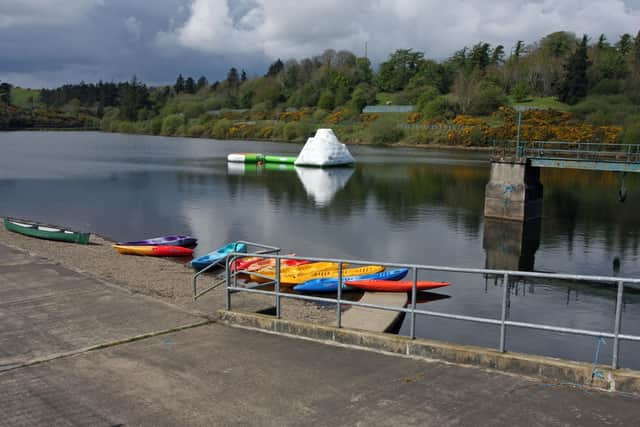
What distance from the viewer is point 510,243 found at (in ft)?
122

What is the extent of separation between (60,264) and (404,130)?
14378cm

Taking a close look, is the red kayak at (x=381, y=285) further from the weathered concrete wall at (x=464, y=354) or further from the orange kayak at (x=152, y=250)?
the weathered concrete wall at (x=464, y=354)

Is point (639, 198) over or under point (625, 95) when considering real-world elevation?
under

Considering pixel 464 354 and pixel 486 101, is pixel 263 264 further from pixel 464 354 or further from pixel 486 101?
pixel 486 101

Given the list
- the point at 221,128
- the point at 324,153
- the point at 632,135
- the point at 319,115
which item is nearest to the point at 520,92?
the point at 319,115

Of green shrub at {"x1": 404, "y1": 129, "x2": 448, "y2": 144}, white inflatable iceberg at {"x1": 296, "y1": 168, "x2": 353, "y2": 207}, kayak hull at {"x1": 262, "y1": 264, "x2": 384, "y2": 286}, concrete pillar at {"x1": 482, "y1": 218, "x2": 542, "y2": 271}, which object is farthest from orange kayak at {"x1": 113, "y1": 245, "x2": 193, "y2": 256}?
green shrub at {"x1": 404, "y1": 129, "x2": 448, "y2": 144}

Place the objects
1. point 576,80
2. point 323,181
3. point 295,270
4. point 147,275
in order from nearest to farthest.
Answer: point 147,275 < point 295,270 < point 323,181 < point 576,80

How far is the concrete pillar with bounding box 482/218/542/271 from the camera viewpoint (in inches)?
1287

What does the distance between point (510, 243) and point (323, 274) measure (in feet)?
57.0

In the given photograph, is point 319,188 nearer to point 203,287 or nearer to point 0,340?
point 203,287

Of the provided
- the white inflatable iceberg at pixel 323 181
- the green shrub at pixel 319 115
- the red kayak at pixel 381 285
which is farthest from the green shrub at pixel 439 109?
the red kayak at pixel 381 285

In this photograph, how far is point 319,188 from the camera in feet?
213

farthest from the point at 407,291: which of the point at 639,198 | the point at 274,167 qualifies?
the point at 274,167

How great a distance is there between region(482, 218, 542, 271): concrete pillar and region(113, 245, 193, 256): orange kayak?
16.1 m
